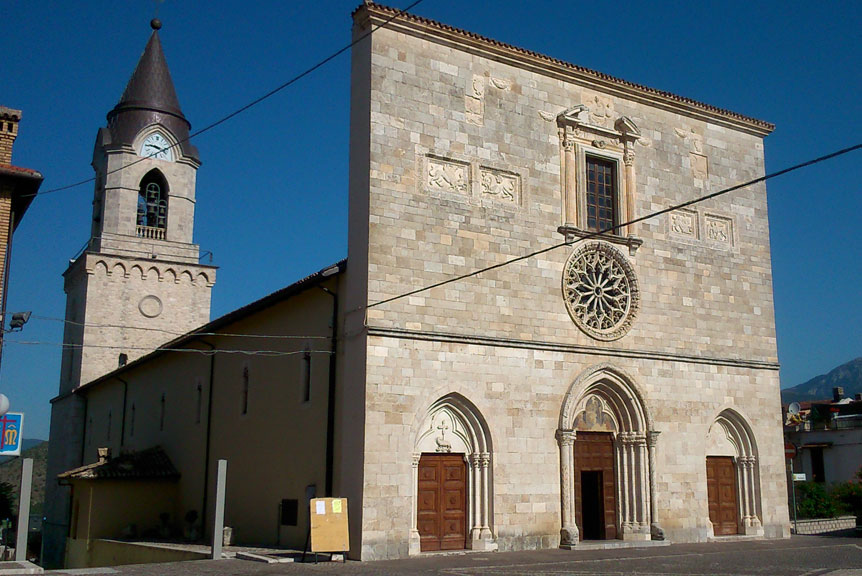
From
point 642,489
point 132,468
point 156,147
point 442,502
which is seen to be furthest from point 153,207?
point 642,489

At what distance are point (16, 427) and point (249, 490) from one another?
10787 millimetres

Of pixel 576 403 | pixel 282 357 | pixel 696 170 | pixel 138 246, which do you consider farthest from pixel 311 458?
pixel 138 246

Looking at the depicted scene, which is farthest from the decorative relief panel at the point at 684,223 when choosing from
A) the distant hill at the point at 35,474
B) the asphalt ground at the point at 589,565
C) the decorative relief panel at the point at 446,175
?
the distant hill at the point at 35,474

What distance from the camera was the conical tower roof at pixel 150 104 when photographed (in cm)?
3878

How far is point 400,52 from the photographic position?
776 inches

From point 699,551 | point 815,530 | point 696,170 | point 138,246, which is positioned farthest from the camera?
point 138,246

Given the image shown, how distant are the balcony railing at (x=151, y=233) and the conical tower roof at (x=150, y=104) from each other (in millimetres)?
3780

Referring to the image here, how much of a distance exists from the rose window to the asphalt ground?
5.38 metres

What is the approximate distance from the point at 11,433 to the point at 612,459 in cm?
1401

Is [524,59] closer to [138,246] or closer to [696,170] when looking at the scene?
[696,170]

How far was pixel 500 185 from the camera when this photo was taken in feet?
68.0

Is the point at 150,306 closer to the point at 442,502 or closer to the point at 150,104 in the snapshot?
the point at 150,104

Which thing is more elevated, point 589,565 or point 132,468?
point 132,468

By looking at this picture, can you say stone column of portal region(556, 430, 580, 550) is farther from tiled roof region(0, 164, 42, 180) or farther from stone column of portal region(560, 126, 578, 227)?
tiled roof region(0, 164, 42, 180)
